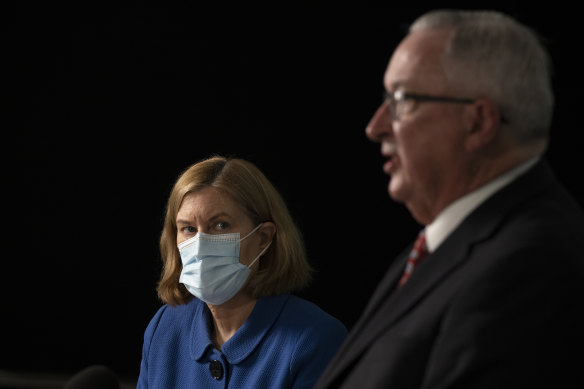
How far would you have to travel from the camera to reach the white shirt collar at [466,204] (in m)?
1.20

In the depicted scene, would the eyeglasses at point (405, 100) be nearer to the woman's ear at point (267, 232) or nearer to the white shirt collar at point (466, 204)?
the white shirt collar at point (466, 204)

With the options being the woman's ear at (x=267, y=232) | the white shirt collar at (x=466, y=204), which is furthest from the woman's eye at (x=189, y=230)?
the white shirt collar at (x=466, y=204)

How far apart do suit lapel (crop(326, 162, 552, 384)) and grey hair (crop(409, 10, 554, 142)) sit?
0.28 feet

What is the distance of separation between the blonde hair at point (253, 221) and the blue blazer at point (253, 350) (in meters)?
0.06

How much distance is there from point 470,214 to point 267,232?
1280 millimetres

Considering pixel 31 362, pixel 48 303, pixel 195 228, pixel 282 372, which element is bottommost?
pixel 31 362

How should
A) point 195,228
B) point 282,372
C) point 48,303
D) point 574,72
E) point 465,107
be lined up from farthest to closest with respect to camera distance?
point 48,303 < point 574,72 < point 195,228 < point 282,372 < point 465,107

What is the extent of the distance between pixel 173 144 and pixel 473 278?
9.28 ft

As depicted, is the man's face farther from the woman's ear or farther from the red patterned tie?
the woman's ear

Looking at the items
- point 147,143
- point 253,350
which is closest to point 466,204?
point 253,350

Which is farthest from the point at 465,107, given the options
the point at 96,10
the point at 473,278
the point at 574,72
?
the point at 96,10

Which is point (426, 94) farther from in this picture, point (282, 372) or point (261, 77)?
point (261, 77)

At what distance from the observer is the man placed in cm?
101

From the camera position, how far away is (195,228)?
2336 mm
